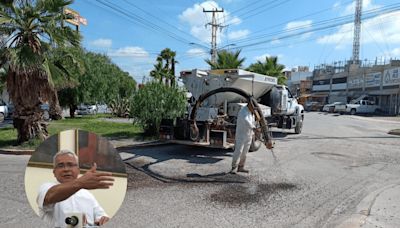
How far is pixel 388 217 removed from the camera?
5160mm

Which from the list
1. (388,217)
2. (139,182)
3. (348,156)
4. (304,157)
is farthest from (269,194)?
(348,156)

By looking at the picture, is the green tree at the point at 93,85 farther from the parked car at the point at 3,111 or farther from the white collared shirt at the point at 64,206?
the white collared shirt at the point at 64,206

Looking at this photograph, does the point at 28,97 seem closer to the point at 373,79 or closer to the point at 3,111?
the point at 3,111

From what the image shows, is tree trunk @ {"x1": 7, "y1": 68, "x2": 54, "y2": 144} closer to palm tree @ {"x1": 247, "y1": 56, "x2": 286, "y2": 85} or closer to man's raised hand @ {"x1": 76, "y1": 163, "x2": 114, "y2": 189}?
man's raised hand @ {"x1": 76, "y1": 163, "x2": 114, "y2": 189}

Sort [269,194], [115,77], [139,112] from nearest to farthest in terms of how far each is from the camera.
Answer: [269,194], [139,112], [115,77]

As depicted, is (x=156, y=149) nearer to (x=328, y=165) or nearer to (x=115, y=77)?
(x=328, y=165)

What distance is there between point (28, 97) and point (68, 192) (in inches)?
409

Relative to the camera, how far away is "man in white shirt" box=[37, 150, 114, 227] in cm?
170

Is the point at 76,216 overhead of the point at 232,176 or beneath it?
overhead

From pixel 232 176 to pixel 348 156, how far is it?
5.35 m

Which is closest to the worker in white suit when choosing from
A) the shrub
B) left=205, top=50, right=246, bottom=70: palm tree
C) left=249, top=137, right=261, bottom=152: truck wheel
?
left=249, top=137, right=261, bottom=152: truck wheel

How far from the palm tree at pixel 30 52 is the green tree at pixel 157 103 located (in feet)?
10.7

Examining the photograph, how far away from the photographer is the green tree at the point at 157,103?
13.1 metres

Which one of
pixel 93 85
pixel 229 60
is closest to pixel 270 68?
pixel 229 60
